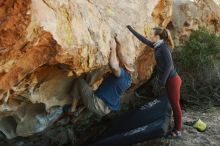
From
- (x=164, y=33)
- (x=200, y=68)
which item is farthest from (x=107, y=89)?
(x=200, y=68)

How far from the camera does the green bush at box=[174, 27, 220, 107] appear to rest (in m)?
10.1

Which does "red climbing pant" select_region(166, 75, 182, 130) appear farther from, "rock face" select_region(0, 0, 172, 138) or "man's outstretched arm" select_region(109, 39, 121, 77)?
"man's outstretched arm" select_region(109, 39, 121, 77)

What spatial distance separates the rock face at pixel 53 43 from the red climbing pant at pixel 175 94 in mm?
785

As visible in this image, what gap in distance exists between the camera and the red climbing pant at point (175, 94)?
25.6ft

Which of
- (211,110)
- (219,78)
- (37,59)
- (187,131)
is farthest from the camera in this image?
(219,78)

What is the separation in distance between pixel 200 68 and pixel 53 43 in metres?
5.46

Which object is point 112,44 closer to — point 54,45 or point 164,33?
point 164,33

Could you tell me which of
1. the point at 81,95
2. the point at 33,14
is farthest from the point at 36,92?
the point at 33,14

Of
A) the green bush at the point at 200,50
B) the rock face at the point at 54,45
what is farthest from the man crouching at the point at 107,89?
the green bush at the point at 200,50

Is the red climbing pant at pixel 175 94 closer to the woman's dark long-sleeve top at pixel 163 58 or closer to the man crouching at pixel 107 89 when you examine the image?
the woman's dark long-sleeve top at pixel 163 58

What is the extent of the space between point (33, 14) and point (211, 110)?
5697 millimetres

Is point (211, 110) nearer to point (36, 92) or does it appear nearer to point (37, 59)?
point (36, 92)

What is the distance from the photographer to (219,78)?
10312mm

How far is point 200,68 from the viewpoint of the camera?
1022cm
